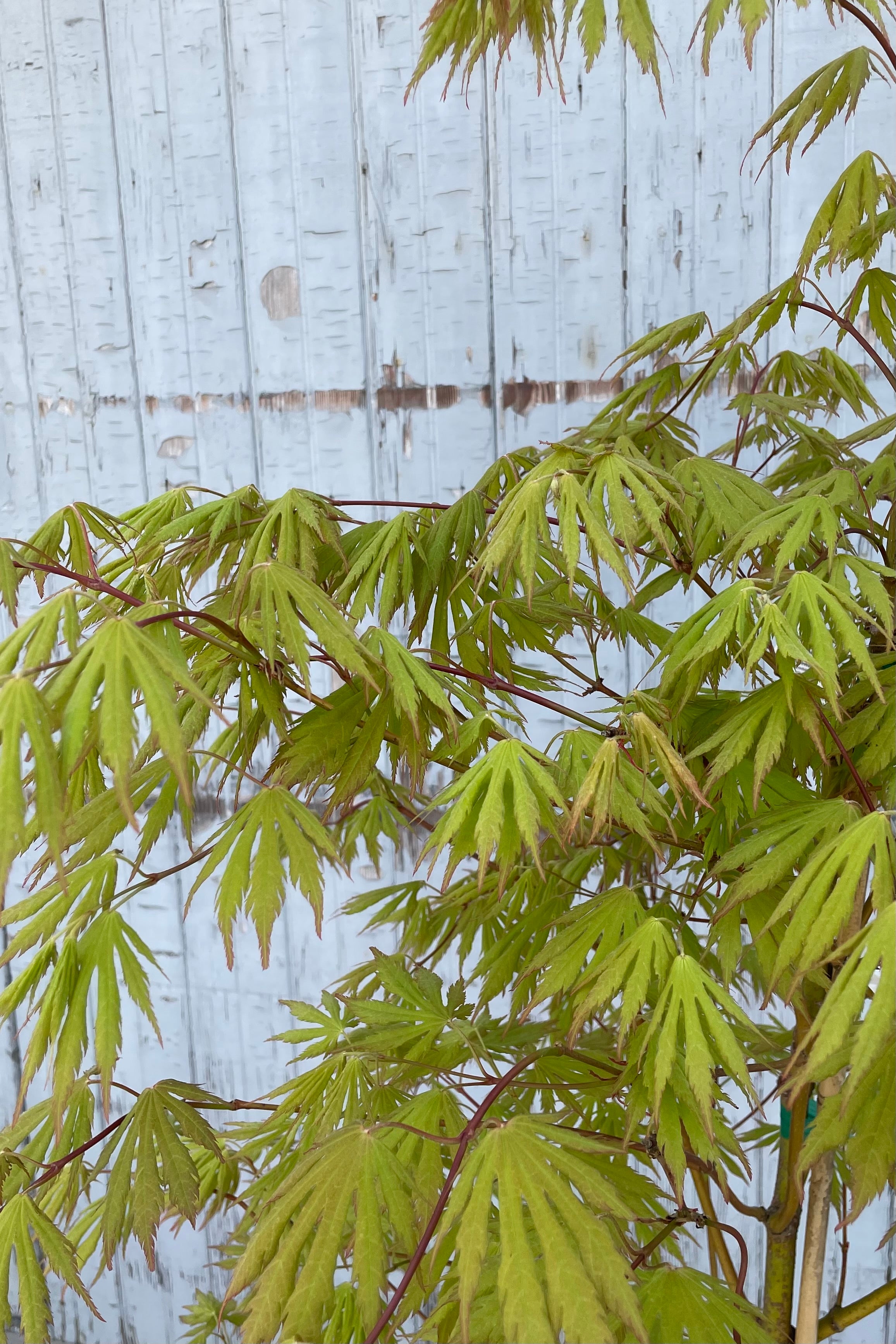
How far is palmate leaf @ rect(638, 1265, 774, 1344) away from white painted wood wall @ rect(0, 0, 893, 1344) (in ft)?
2.54

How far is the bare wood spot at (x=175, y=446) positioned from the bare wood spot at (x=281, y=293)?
Result: 200mm

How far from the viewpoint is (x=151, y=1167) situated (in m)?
0.67

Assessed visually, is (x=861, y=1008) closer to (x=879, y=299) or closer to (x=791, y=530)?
(x=791, y=530)

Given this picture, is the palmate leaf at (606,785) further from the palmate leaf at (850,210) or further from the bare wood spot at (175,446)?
the bare wood spot at (175,446)

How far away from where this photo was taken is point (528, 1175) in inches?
21.0

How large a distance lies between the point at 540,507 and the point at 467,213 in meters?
0.80

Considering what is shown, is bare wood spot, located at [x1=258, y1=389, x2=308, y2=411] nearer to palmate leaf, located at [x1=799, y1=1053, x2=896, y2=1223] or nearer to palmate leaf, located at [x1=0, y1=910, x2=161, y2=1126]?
palmate leaf, located at [x1=0, y1=910, x2=161, y2=1126]

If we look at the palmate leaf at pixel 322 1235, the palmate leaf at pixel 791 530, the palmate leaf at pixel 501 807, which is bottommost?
the palmate leaf at pixel 322 1235

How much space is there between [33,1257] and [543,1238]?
1.16 ft

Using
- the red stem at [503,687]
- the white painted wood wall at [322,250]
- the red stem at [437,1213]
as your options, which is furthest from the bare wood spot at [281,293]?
the red stem at [437,1213]

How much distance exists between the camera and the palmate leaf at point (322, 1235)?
0.53 metres

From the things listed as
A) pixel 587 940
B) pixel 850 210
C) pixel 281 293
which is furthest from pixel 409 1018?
pixel 281 293

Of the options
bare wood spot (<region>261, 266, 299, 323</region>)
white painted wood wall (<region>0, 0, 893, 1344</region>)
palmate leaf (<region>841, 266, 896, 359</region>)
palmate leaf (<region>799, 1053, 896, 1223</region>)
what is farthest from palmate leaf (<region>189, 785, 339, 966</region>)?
bare wood spot (<region>261, 266, 299, 323</region>)

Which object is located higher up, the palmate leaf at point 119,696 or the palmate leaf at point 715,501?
the palmate leaf at point 715,501
